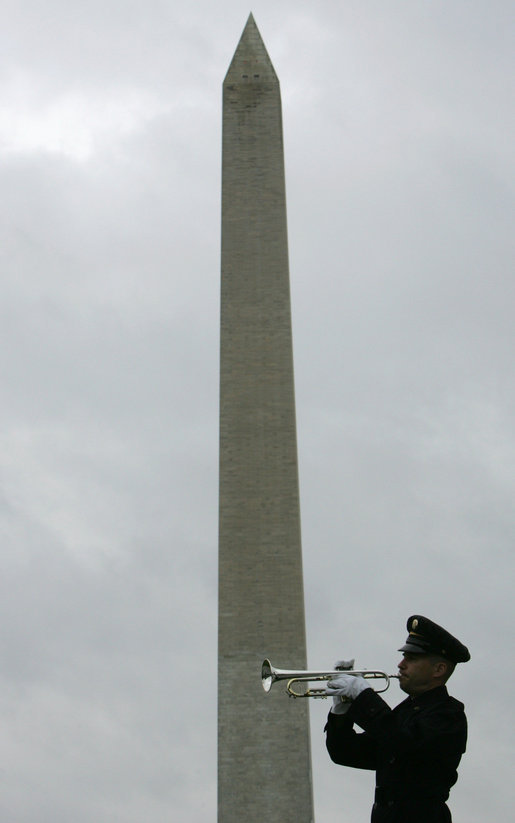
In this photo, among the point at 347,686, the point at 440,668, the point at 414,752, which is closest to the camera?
the point at 414,752

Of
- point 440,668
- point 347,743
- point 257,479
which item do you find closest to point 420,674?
point 440,668

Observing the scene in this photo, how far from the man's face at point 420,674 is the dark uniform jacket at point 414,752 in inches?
2.2

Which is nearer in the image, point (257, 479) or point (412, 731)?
point (412, 731)

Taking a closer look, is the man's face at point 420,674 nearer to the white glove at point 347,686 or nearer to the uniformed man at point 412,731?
the uniformed man at point 412,731

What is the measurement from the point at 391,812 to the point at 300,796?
16.0 m

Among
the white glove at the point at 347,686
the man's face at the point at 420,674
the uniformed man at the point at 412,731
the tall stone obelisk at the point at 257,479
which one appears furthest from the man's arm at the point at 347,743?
the tall stone obelisk at the point at 257,479

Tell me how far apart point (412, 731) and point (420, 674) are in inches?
12.5

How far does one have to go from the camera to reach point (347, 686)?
479 centimetres

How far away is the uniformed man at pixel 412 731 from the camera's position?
4617 mm

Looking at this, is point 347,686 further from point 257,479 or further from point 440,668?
point 257,479

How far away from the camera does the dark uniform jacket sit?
461 centimetres

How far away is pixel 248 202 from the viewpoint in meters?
23.4

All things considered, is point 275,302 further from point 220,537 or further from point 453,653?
point 453,653

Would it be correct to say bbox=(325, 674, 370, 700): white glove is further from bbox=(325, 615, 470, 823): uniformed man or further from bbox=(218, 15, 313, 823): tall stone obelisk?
bbox=(218, 15, 313, 823): tall stone obelisk
